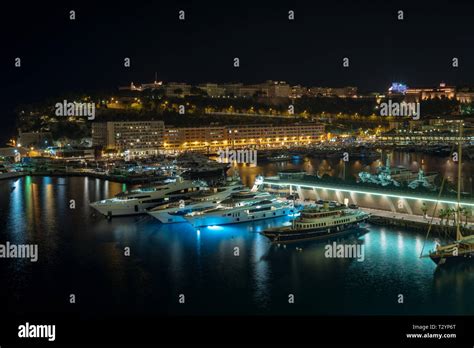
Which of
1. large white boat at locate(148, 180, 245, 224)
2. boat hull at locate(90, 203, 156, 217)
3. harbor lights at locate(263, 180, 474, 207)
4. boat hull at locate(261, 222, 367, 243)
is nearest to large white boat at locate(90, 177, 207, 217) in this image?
boat hull at locate(90, 203, 156, 217)

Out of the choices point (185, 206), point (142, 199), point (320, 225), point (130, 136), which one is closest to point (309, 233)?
point (320, 225)

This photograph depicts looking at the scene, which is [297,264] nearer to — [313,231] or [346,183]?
[313,231]

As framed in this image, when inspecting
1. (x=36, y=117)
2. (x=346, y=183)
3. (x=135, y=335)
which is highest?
(x=36, y=117)

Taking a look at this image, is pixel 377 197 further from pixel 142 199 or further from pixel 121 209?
pixel 121 209

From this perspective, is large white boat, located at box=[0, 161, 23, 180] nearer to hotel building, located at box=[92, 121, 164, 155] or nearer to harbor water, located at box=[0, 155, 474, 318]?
hotel building, located at box=[92, 121, 164, 155]

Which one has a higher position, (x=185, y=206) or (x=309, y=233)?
(x=185, y=206)

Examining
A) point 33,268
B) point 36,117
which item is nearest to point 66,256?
point 33,268

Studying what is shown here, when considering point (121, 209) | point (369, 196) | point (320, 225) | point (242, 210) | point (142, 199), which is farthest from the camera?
point (142, 199)
